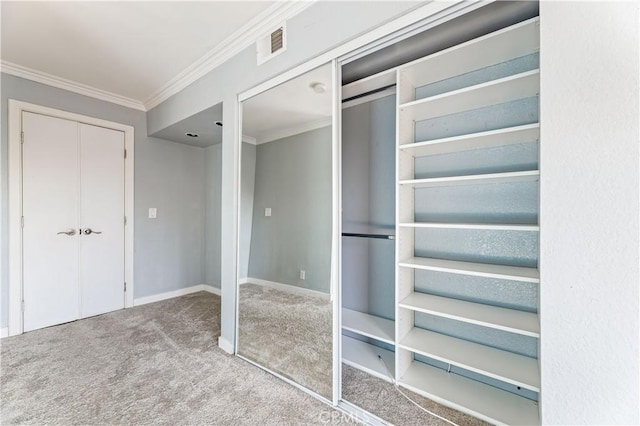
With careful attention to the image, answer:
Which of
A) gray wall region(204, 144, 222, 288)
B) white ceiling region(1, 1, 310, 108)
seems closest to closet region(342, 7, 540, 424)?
white ceiling region(1, 1, 310, 108)

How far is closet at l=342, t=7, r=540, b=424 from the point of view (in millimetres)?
1513

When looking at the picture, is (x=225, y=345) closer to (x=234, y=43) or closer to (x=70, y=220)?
(x=70, y=220)

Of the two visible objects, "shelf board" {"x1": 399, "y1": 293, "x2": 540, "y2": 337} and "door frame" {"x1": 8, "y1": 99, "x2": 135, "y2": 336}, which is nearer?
"shelf board" {"x1": 399, "y1": 293, "x2": 540, "y2": 337}

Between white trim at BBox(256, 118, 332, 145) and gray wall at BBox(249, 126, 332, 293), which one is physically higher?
white trim at BBox(256, 118, 332, 145)

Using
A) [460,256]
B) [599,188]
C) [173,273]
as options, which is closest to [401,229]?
[460,256]

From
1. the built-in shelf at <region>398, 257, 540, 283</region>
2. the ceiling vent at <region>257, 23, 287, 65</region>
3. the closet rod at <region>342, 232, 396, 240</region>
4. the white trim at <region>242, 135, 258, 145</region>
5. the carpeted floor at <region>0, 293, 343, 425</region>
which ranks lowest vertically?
the carpeted floor at <region>0, 293, 343, 425</region>

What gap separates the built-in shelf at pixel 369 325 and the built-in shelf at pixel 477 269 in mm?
560

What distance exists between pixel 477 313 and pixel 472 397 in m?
0.50

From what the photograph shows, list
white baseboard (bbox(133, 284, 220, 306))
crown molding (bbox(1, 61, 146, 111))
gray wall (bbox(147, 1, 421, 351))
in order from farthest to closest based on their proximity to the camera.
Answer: white baseboard (bbox(133, 284, 220, 306))
crown molding (bbox(1, 61, 146, 111))
gray wall (bbox(147, 1, 421, 351))

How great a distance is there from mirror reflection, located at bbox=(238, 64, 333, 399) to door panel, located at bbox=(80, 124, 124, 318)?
1.95 metres

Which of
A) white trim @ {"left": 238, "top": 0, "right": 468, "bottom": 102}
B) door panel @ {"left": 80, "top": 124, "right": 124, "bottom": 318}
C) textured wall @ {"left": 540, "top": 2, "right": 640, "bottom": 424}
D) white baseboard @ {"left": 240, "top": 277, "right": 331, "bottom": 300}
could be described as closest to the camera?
textured wall @ {"left": 540, "top": 2, "right": 640, "bottom": 424}

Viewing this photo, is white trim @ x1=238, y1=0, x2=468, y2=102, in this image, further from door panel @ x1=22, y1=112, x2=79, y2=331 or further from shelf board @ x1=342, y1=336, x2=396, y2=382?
door panel @ x1=22, y1=112, x2=79, y2=331

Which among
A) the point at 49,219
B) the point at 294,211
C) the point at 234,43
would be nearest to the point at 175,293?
the point at 49,219

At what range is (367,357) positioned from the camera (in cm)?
212
